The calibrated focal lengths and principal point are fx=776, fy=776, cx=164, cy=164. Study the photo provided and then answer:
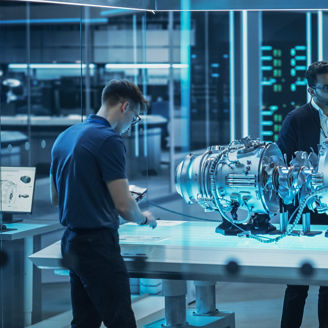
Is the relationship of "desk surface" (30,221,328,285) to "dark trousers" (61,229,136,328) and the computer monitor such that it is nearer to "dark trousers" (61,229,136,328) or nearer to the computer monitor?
"dark trousers" (61,229,136,328)

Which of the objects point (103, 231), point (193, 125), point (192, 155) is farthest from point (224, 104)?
point (103, 231)

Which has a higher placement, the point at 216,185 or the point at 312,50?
the point at 312,50

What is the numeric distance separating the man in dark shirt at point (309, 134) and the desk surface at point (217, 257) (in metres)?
0.44

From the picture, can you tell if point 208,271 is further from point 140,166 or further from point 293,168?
point 140,166

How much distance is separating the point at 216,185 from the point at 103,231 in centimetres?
61

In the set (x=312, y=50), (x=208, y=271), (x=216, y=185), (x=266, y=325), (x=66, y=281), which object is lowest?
(x=266, y=325)

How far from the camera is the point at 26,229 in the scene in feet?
13.6

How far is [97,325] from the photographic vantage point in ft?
10.1

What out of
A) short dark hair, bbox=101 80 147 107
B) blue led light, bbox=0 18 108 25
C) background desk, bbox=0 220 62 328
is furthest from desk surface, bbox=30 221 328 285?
blue led light, bbox=0 18 108 25

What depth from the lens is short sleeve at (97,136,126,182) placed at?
111 inches

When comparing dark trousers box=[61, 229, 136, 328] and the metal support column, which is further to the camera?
the metal support column

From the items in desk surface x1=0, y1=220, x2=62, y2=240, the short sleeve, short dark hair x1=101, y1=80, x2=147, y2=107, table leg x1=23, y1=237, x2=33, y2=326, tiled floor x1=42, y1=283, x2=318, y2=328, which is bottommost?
tiled floor x1=42, y1=283, x2=318, y2=328

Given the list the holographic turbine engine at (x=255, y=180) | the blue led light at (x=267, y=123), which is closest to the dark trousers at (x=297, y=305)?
the holographic turbine engine at (x=255, y=180)

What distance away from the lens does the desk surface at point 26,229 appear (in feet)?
13.2
